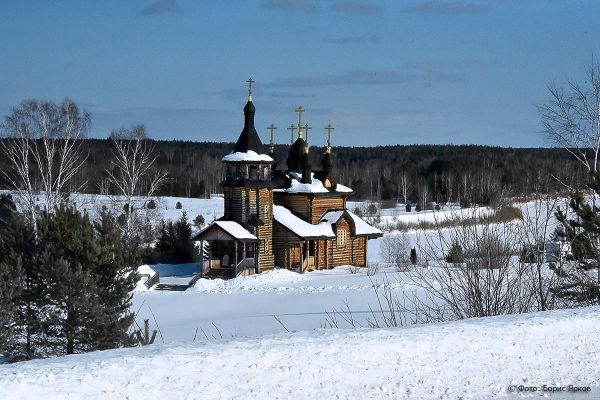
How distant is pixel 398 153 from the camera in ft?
387

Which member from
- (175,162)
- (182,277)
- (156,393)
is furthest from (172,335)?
(175,162)

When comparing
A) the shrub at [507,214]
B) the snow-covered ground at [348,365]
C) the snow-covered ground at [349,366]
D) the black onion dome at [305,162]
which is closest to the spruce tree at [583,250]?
the shrub at [507,214]

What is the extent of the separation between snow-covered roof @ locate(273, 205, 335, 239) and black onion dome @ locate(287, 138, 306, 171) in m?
2.70

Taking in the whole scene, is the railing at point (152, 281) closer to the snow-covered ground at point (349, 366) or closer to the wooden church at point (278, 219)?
the wooden church at point (278, 219)

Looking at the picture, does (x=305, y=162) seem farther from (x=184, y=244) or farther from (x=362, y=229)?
(x=184, y=244)

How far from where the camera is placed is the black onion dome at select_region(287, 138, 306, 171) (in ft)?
123

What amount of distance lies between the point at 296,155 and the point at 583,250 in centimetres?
2480

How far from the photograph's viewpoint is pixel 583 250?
13.8 metres

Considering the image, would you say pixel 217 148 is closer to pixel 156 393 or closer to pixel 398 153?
pixel 398 153

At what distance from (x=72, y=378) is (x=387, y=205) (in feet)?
220

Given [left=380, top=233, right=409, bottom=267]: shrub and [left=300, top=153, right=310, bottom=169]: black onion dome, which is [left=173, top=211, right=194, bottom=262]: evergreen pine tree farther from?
[left=380, top=233, right=409, bottom=267]: shrub

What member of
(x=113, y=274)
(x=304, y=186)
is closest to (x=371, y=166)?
(x=304, y=186)

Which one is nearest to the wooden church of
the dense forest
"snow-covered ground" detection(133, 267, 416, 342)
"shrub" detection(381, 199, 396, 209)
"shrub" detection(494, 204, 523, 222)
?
"snow-covered ground" detection(133, 267, 416, 342)

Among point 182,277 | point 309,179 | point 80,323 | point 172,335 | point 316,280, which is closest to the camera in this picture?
point 80,323
